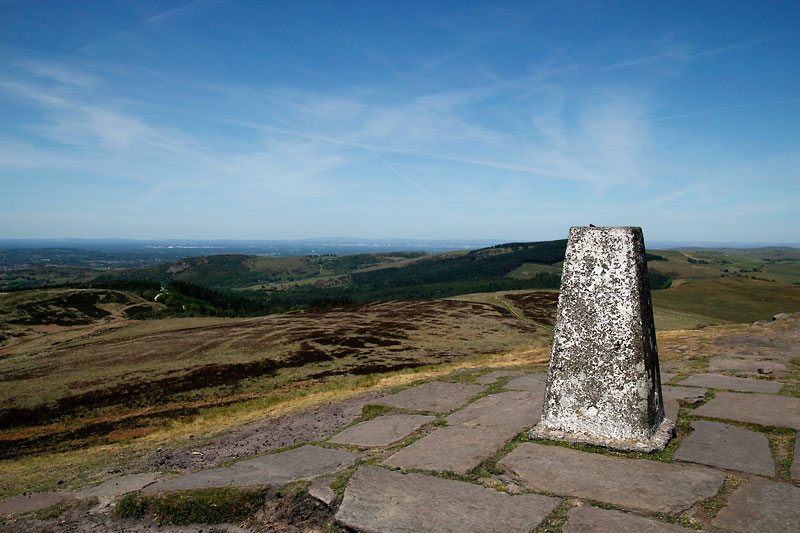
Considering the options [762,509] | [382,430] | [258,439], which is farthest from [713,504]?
[258,439]

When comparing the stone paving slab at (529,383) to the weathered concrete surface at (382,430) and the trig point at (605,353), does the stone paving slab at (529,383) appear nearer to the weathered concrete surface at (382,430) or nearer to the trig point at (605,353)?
the weathered concrete surface at (382,430)

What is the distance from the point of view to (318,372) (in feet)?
124

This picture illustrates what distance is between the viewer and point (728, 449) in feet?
21.3

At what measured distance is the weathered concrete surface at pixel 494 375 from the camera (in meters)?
12.9

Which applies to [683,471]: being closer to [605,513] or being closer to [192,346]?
[605,513]

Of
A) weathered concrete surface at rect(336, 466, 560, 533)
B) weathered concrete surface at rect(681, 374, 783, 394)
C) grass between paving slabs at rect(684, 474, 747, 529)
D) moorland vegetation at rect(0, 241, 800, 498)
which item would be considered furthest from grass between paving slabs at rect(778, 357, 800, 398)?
moorland vegetation at rect(0, 241, 800, 498)

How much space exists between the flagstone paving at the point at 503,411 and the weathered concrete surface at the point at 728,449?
2395 mm

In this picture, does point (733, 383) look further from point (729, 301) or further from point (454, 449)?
point (729, 301)

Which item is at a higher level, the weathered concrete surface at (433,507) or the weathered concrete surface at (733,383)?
the weathered concrete surface at (433,507)

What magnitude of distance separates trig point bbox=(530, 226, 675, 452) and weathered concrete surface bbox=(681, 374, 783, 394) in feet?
14.7

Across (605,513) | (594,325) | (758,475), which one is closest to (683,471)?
(758,475)

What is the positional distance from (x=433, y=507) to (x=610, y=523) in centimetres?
187

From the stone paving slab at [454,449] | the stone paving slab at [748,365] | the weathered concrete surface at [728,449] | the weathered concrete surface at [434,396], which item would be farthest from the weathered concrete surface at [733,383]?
the stone paving slab at [454,449]

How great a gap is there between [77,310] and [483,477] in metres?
124
